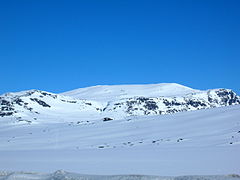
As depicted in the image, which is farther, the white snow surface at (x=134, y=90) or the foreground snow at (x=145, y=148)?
the white snow surface at (x=134, y=90)

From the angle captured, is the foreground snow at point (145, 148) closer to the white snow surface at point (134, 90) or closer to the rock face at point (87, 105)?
the rock face at point (87, 105)

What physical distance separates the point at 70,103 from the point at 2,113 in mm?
29392

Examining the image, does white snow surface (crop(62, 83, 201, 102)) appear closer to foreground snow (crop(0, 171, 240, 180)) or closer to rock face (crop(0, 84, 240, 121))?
rock face (crop(0, 84, 240, 121))

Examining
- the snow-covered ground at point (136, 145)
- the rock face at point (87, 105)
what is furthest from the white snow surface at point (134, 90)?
the snow-covered ground at point (136, 145)

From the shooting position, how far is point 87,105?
11106cm

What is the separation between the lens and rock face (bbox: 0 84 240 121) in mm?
91575

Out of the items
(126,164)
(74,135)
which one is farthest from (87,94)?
(126,164)

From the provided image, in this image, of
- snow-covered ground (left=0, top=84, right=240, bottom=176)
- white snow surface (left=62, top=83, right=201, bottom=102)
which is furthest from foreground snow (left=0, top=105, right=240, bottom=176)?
white snow surface (left=62, top=83, right=201, bottom=102)

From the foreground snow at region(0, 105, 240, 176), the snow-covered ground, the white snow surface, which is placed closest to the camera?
the foreground snow at region(0, 105, 240, 176)

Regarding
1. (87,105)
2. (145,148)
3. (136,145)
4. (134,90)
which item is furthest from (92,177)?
(134,90)

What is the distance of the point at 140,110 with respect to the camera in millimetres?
111188

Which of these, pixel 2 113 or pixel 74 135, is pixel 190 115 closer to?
pixel 74 135

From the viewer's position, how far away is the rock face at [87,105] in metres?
91.6

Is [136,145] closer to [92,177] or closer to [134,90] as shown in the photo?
[92,177]
